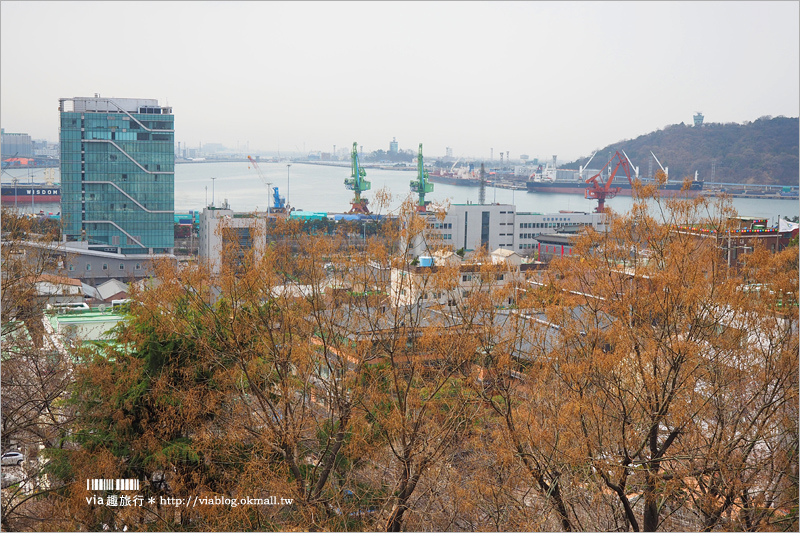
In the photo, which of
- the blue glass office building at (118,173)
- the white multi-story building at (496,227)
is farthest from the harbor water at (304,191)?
the blue glass office building at (118,173)

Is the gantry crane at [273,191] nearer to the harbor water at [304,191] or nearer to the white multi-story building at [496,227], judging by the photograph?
the harbor water at [304,191]

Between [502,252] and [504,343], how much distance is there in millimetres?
6287

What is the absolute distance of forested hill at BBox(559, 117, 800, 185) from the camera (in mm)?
19562

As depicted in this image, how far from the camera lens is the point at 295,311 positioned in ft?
9.34

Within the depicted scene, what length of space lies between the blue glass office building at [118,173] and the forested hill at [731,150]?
1514cm

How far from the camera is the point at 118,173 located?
13.2 metres

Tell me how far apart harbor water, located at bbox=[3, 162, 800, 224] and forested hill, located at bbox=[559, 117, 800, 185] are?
98 cm

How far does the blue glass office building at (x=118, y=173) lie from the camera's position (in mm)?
12922

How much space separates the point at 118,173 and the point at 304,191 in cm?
1316

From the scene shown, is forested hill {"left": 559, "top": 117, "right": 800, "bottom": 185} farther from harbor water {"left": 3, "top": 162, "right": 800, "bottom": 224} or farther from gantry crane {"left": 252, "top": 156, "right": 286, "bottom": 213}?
gantry crane {"left": 252, "top": 156, "right": 286, "bottom": 213}

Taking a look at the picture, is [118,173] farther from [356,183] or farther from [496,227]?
[356,183]

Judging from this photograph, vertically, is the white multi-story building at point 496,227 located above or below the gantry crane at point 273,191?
below

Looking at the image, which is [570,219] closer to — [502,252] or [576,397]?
[502,252]

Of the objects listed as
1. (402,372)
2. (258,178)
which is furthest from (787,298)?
(258,178)
